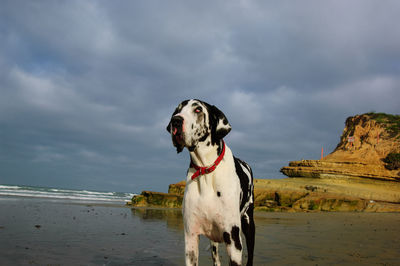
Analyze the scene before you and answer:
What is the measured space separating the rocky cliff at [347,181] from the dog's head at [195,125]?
18.5 metres

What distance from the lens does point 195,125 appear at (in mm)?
3398

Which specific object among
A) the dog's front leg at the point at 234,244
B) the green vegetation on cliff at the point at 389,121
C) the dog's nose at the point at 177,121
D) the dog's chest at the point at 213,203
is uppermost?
Result: the green vegetation on cliff at the point at 389,121

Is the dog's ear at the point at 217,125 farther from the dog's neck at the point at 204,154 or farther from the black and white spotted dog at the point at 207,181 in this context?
the dog's neck at the point at 204,154

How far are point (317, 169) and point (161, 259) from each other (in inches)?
1234

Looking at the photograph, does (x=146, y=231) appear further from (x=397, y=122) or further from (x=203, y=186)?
(x=397, y=122)

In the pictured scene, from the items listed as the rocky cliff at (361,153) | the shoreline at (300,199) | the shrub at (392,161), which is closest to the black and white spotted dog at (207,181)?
the shoreline at (300,199)

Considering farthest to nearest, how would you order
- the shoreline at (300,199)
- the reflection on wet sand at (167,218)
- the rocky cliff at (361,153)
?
the rocky cliff at (361,153) < the shoreline at (300,199) < the reflection on wet sand at (167,218)

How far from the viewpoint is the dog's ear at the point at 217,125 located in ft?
11.9

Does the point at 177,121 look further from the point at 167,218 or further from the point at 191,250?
the point at 167,218

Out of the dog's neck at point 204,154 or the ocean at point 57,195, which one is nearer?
the dog's neck at point 204,154

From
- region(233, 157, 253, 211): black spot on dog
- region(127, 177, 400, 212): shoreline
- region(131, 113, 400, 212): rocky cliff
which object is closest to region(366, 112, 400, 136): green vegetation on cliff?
region(131, 113, 400, 212): rocky cliff

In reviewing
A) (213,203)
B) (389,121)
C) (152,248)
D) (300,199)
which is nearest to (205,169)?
(213,203)

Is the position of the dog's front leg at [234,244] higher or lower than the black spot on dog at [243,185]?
lower

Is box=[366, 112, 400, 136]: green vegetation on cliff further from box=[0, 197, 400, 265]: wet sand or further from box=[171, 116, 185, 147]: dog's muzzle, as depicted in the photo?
box=[171, 116, 185, 147]: dog's muzzle
